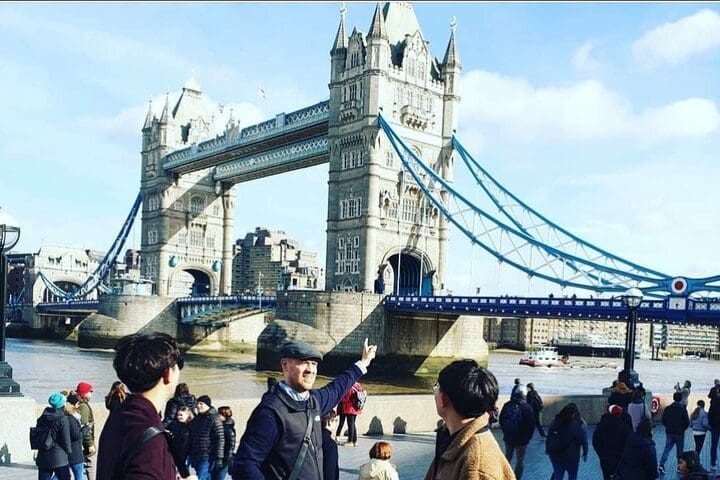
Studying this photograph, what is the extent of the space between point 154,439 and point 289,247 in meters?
129

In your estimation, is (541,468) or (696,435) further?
(696,435)

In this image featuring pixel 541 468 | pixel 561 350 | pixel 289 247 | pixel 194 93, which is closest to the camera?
pixel 541 468

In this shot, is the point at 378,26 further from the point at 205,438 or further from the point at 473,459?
the point at 473,459

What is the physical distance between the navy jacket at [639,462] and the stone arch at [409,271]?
3721cm

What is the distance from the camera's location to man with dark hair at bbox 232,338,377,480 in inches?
148

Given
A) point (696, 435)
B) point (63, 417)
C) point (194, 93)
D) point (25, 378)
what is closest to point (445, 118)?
point (25, 378)

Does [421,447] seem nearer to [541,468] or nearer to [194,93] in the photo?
[541,468]

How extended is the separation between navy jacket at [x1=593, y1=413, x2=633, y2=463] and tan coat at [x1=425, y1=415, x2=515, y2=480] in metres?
5.17

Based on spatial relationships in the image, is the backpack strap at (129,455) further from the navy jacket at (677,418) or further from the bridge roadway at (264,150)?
the bridge roadway at (264,150)

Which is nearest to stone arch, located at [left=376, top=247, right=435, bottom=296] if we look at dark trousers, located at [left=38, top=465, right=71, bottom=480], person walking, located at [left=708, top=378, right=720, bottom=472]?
person walking, located at [left=708, top=378, right=720, bottom=472]

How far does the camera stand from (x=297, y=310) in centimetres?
4066

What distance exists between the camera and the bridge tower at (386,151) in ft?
145

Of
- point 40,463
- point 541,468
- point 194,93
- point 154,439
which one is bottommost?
point 541,468

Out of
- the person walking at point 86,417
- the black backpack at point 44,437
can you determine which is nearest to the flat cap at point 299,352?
the black backpack at point 44,437
